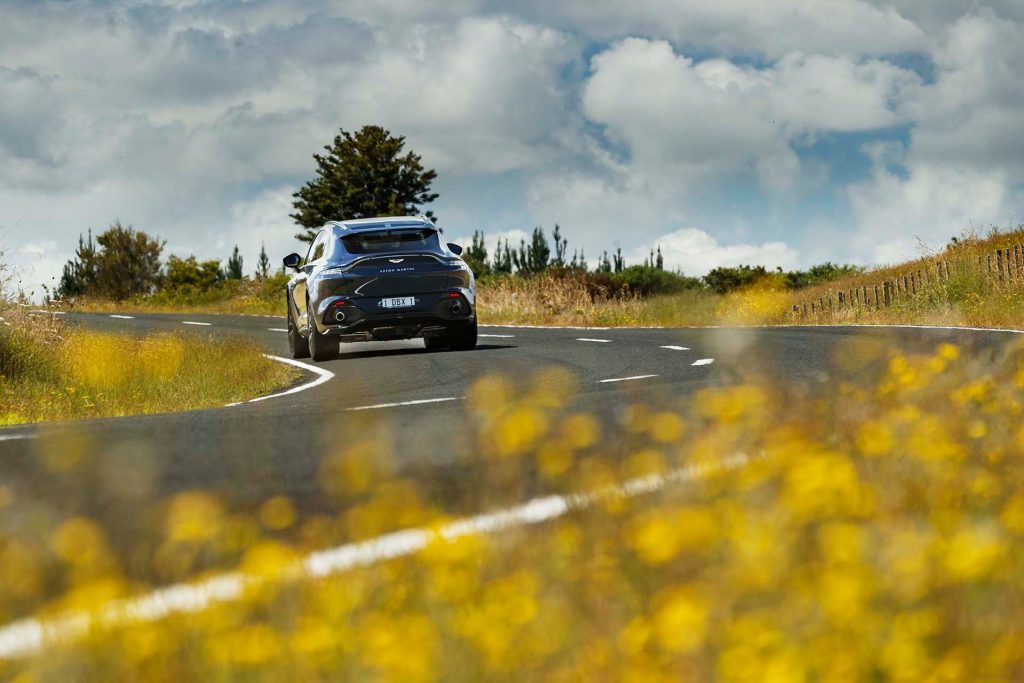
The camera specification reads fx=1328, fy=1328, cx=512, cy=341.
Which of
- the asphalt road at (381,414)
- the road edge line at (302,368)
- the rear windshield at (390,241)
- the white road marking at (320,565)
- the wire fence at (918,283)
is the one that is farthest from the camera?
the wire fence at (918,283)

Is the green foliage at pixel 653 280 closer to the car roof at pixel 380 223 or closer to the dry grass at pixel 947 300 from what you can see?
the dry grass at pixel 947 300

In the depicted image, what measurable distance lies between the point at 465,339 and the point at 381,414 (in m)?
9.05

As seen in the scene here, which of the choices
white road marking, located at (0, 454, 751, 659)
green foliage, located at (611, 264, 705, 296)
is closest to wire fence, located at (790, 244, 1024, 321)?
green foliage, located at (611, 264, 705, 296)

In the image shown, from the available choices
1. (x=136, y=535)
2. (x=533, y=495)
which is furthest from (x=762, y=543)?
(x=136, y=535)

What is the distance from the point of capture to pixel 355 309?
16.3 meters

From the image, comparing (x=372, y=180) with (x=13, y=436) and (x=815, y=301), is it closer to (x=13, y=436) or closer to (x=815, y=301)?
(x=815, y=301)

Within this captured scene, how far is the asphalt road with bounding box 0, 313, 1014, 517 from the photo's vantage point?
5.79 meters

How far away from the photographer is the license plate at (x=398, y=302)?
1634 cm

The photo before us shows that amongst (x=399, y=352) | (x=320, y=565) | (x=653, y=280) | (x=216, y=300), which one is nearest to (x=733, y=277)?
(x=653, y=280)

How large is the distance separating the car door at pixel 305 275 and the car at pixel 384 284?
0.02 meters

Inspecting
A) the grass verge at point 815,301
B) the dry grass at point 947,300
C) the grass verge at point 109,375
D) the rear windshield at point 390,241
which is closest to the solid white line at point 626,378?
the grass verge at point 109,375

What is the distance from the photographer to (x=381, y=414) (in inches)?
340

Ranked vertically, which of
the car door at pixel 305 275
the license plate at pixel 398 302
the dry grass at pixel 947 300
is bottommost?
the dry grass at pixel 947 300

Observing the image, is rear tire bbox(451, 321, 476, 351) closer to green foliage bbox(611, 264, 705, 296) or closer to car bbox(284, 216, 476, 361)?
car bbox(284, 216, 476, 361)
